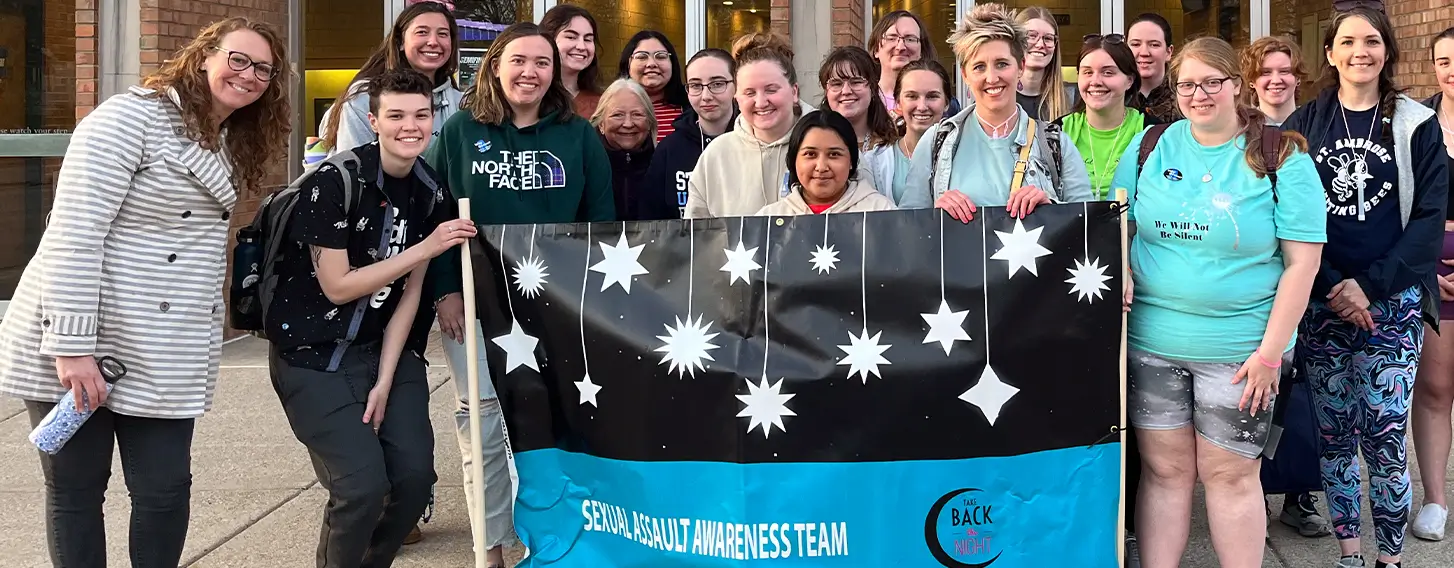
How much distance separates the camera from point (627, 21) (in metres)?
9.62

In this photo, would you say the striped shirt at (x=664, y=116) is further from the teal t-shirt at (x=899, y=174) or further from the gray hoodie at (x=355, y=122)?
the teal t-shirt at (x=899, y=174)

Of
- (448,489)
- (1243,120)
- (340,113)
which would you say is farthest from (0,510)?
(1243,120)

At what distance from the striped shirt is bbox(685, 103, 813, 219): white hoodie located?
115 centimetres

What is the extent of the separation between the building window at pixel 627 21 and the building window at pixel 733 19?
212 mm

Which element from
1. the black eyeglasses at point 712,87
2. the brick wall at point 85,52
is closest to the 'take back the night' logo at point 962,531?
the black eyeglasses at point 712,87

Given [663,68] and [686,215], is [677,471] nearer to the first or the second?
[686,215]

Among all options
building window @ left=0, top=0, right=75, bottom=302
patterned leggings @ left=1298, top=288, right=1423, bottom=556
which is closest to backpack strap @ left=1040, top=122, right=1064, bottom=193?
patterned leggings @ left=1298, top=288, right=1423, bottom=556

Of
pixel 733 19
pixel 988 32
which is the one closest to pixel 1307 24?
pixel 733 19

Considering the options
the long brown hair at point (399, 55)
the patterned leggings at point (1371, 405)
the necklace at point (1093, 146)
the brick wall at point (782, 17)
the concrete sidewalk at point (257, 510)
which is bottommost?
the concrete sidewalk at point (257, 510)

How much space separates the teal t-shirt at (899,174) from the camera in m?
4.40

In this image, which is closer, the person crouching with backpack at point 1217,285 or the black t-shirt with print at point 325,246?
the person crouching with backpack at point 1217,285

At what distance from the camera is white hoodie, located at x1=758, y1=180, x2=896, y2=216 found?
4016 millimetres

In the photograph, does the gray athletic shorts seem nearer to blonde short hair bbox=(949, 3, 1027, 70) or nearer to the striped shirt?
blonde short hair bbox=(949, 3, 1027, 70)

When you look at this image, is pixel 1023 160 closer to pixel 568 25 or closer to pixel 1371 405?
pixel 1371 405
